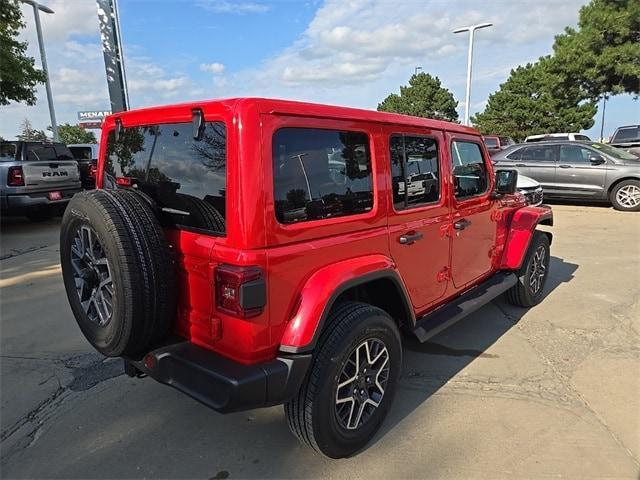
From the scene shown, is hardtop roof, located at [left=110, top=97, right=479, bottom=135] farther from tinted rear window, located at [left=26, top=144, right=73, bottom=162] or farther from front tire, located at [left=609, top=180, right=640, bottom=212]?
front tire, located at [left=609, top=180, right=640, bottom=212]

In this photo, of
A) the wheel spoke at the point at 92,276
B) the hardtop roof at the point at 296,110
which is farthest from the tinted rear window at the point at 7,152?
the wheel spoke at the point at 92,276

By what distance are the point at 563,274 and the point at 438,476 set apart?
4283mm

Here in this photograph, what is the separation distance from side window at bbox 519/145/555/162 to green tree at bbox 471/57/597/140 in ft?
55.4

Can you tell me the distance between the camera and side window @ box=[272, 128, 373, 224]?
2.12 meters

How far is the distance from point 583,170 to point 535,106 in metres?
21.3

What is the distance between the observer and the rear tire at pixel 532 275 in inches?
171

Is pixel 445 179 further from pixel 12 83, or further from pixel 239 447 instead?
pixel 12 83

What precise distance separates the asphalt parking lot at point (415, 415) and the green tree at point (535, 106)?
26.0 m

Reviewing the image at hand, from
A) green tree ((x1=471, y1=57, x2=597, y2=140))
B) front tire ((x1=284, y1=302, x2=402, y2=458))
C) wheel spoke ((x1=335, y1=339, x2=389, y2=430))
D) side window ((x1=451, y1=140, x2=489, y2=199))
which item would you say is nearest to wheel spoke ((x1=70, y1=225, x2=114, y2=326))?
front tire ((x1=284, y1=302, x2=402, y2=458))

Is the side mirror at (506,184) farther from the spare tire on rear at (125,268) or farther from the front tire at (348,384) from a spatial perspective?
the spare tire on rear at (125,268)

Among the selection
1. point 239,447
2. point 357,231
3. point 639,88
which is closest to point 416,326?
point 357,231

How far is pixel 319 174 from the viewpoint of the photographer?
2.29 m

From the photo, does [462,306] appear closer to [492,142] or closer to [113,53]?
[113,53]

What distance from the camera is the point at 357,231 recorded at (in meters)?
2.45
